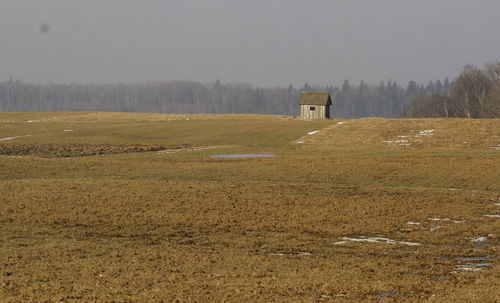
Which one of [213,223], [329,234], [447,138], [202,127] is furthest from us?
[202,127]

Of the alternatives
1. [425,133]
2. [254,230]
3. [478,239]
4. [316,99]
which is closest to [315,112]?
[316,99]

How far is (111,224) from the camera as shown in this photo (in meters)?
27.3

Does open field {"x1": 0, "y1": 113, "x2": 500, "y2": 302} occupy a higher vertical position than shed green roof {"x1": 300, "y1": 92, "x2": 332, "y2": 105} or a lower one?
lower

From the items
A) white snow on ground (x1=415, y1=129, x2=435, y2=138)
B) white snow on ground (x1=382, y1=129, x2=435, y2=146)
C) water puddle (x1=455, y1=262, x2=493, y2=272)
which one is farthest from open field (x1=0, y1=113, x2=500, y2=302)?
white snow on ground (x1=415, y1=129, x2=435, y2=138)

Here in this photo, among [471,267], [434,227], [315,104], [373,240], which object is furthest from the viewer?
[315,104]

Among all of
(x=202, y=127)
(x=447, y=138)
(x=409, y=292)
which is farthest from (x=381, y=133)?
(x=409, y=292)

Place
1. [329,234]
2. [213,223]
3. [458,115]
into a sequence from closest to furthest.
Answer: [329,234], [213,223], [458,115]

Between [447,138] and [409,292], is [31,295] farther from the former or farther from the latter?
[447,138]

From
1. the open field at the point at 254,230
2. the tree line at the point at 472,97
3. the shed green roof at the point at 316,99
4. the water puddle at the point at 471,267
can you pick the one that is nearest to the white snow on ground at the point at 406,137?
the open field at the point at 254,230

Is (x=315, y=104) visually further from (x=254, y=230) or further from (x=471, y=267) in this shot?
(x=471, y=267)

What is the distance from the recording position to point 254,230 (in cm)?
2655

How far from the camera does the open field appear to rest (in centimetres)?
1675

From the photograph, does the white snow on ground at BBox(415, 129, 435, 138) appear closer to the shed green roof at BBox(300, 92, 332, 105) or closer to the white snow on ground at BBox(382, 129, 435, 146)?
the white snow on ground at BBox(382, 129, 435, 146)

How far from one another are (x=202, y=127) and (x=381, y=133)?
30.7 m
